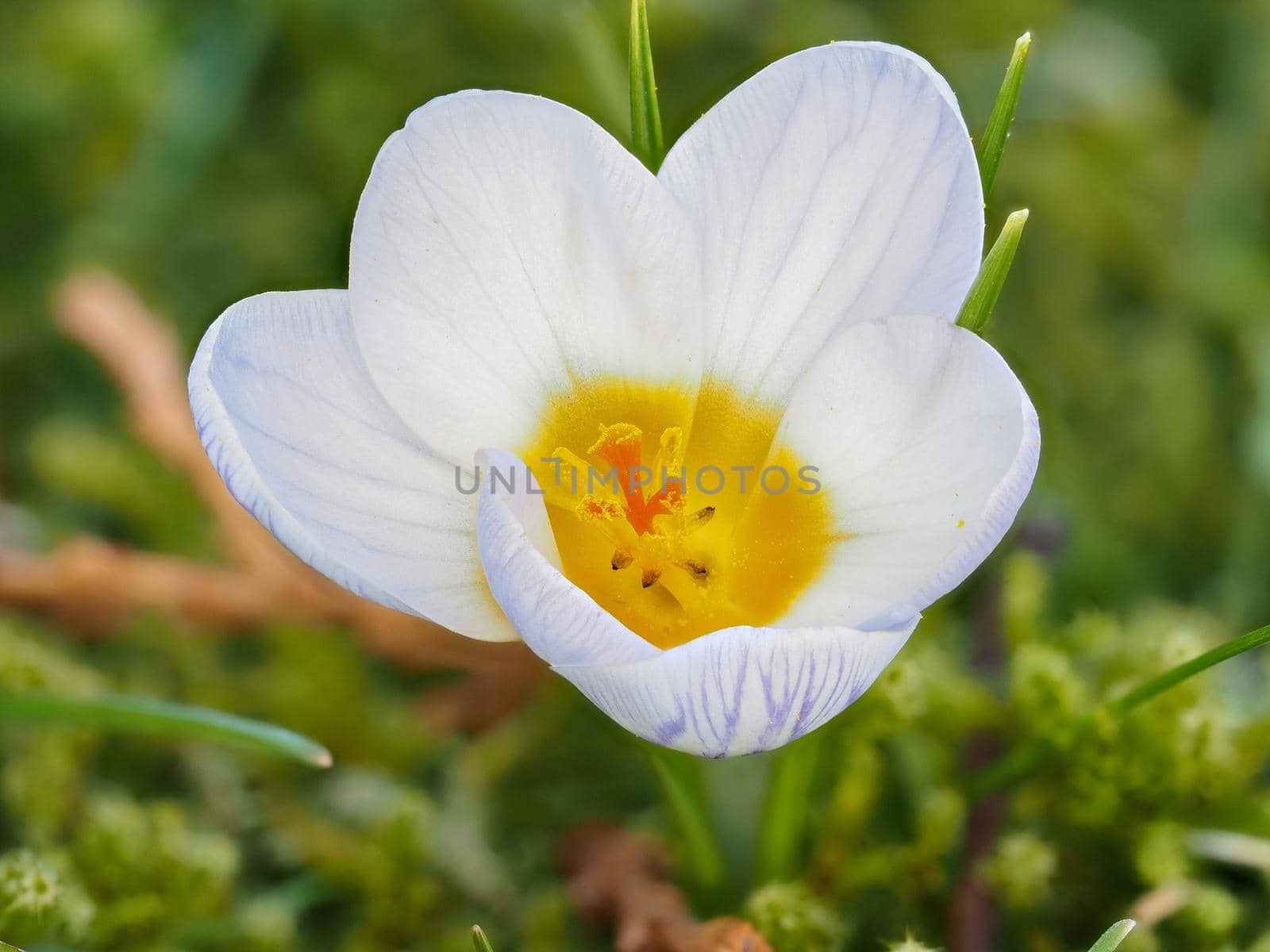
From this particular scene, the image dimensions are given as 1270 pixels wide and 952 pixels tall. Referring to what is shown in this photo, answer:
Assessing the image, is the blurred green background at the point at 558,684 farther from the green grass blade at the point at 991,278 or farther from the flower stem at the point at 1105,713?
the green grass blade at the point at 991,278

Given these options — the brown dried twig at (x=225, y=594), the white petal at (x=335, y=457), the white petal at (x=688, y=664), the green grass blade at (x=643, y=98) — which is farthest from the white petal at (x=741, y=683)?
the brown dried twig at (x=225, y=594)

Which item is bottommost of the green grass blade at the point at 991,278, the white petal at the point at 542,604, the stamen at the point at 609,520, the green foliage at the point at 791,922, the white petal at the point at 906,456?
the green foliage at the point at 791,922

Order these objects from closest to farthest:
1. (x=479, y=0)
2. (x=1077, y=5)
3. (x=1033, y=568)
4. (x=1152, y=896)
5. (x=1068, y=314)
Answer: (x=1152, y=896), (x=1033, y=568), (x=1068, y=314), (x=479, y=0), (x=1077, y=5)

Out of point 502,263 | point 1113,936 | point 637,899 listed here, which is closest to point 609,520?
point 502,263

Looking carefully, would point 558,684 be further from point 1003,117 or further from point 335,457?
point 1003,117

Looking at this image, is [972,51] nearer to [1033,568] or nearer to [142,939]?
[1033,568]

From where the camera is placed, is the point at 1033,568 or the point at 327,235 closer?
the point at 1033,568

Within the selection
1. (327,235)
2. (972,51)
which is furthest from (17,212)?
(972,51)
